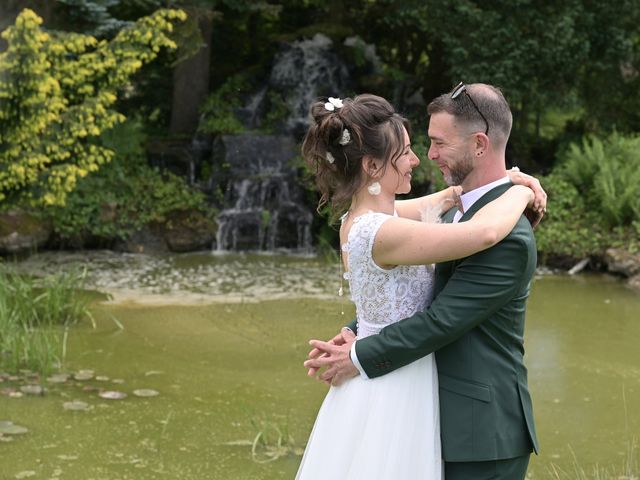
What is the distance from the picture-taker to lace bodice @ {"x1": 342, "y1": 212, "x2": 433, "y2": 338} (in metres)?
2.79

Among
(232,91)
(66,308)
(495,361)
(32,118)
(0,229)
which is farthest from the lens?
(232,91)

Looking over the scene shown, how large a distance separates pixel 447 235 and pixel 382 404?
0.55m

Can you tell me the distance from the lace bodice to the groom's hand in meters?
0.11

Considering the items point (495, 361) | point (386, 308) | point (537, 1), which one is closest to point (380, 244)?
point (386, 308)

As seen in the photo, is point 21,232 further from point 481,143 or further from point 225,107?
point 481,143

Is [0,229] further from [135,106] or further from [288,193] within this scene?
[135,106]

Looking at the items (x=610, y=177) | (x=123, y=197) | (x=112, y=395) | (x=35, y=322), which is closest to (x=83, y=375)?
(x=112, y=395)

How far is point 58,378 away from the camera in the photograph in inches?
263

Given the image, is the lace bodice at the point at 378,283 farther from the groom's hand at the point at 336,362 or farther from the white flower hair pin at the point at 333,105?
the white flower hair pin at the point at 333,105

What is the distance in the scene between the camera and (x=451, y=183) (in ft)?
9.38

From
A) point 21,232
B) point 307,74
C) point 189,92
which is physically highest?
point 307,74

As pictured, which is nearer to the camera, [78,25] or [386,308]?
[386,308]

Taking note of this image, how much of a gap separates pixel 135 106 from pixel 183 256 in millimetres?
5572

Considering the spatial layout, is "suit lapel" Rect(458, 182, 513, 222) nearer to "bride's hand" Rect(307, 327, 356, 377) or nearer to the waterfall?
"bride's hand" Rect(307, 327, 356, 377)
